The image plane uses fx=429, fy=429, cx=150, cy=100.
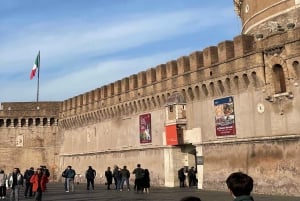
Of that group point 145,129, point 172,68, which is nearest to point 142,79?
point 145,129

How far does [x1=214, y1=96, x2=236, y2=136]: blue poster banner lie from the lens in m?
17.1

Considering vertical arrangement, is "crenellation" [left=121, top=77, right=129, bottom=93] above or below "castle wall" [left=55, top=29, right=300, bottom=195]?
above

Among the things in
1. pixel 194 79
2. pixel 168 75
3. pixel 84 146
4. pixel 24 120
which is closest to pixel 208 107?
pixel 194 79

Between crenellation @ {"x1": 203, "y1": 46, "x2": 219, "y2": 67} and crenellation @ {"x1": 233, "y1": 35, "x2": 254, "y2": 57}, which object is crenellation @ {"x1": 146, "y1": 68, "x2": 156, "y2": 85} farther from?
crenellation @ {"x1": 233, "y1": 35, "x2": 254, "y2": 57}

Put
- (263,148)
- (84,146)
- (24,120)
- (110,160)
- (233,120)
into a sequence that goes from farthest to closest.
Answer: (24,120) → (84,146) → (110,160) → (233,120) → (263,148)

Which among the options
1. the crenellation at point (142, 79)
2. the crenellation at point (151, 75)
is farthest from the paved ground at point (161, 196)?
the crenellation at point (142, 79)

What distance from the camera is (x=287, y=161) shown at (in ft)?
46.9

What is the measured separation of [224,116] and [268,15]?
20.5ft

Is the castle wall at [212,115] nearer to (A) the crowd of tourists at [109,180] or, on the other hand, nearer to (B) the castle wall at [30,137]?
(A) the crowd of tourists at [109,180]

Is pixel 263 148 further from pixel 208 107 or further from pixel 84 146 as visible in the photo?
pixel 84 146

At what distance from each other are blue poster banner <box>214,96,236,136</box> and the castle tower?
11.3ft

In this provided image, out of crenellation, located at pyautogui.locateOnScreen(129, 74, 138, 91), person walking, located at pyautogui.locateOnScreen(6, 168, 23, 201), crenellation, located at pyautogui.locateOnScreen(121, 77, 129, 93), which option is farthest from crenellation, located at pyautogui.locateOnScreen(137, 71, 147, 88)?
person walking, located at pyautogui.locateOnScreen(6, 168, 23, 201)

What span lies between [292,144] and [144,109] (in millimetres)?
10532

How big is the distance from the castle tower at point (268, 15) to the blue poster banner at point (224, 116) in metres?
3.44
